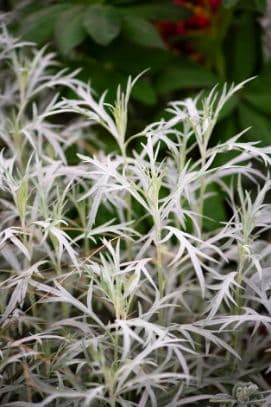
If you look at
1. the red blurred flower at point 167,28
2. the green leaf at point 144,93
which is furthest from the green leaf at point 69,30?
the red blurred flower at point 167,28

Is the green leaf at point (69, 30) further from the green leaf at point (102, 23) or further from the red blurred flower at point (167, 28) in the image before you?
the red blurred flower at point (167, 28)

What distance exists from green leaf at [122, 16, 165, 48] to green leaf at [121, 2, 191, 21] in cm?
3

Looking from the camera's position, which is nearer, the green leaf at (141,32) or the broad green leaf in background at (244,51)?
the green leaf at (141,32)

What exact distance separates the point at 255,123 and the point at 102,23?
0.28 m

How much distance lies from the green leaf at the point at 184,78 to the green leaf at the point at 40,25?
201mm

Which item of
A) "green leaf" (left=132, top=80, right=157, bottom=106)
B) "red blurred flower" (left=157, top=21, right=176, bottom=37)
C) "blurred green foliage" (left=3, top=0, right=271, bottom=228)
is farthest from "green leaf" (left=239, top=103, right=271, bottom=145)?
"red blurred flower" (left=157, top=21, right=176, bottom=37)

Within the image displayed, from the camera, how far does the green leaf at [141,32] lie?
3.39 ft

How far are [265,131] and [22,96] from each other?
37 cm

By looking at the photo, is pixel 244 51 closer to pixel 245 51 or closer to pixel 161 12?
pixel 245 51

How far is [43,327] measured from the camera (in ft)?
2.91

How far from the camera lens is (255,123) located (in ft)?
3.40

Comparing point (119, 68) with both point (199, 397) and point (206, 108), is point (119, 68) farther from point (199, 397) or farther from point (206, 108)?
point (199, 397)

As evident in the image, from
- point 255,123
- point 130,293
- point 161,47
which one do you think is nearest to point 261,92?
point 255,123

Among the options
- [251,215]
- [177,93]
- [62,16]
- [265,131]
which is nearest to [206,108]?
[251,215]
